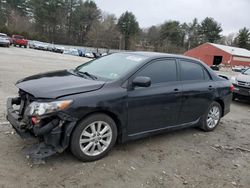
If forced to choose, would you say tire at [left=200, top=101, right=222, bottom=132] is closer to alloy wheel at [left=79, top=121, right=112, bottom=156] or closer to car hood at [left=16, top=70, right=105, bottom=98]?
alloy wheel at [left=79, top=121, right=112, bottom=156]

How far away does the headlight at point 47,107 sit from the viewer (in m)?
3.40

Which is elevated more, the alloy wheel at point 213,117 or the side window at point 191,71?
the side window at point 191,71

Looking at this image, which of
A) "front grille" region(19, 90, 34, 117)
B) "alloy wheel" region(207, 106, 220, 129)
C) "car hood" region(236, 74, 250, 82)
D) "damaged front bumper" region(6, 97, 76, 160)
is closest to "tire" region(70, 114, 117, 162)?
"damaged front bumper" region(6, 97, 76, 160)

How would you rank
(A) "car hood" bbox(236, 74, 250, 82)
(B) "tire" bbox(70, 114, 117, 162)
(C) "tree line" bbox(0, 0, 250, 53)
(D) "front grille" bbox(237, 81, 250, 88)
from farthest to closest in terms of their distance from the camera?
1. (C) "tree line" bbox(0, 0, 250, 53)
2. (A) "car hood" bbox(236, 74, 250, 82)
3. (D) "front grille" bbox(237, 81, 250, 88)
4. (B) "tire" bbox(70, 114, 117, 162)

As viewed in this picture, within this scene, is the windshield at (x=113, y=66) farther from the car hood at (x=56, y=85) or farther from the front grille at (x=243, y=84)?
the front grille at (x=243, y=84)

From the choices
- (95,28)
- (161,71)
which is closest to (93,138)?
(161,71)

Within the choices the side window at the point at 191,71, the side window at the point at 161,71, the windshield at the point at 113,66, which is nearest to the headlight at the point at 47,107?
the windshield at the point at 113,66

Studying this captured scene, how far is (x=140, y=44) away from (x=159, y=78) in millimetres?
77224

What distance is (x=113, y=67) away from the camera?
4.52 meters

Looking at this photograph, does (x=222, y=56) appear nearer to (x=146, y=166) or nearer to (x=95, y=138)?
(x=146, y=166)

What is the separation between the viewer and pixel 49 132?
3.42 metres

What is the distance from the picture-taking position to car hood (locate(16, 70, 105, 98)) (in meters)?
3.53

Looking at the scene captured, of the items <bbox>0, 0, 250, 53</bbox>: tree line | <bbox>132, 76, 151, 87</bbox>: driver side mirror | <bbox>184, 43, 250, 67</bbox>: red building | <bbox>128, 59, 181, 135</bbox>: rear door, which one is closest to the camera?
<bbox>132, 76, 151, 87</bbox>: driver side mirror

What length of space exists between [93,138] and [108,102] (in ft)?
1.83
